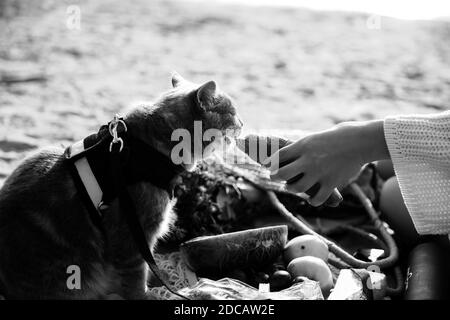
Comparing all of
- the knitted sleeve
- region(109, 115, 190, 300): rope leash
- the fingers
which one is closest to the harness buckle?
region(109, 115, 190, 300): rope leash

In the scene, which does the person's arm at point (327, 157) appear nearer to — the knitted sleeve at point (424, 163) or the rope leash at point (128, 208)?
the knitted sleeve at point (424, 163)

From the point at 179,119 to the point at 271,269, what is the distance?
0.74 metres

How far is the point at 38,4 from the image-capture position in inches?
216

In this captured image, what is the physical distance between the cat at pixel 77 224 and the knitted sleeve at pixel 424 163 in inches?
26.0

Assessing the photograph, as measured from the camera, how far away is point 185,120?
1.99 metres

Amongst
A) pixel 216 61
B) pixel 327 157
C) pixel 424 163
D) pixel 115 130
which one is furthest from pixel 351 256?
pixel 216 61

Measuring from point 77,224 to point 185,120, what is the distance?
52cm

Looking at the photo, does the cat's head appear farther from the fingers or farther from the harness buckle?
the fingers

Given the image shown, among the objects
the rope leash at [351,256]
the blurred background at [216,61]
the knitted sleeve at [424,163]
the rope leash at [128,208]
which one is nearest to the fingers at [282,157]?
the knitted sleeve at [424,163]

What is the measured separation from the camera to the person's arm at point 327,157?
171 centimetres

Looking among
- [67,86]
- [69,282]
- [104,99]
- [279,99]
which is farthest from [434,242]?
[67,86]

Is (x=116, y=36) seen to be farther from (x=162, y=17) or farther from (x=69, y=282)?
(x=69, y=282)

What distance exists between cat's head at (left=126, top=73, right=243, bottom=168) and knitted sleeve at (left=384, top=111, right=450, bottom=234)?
625 mm

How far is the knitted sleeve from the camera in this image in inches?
70.1
